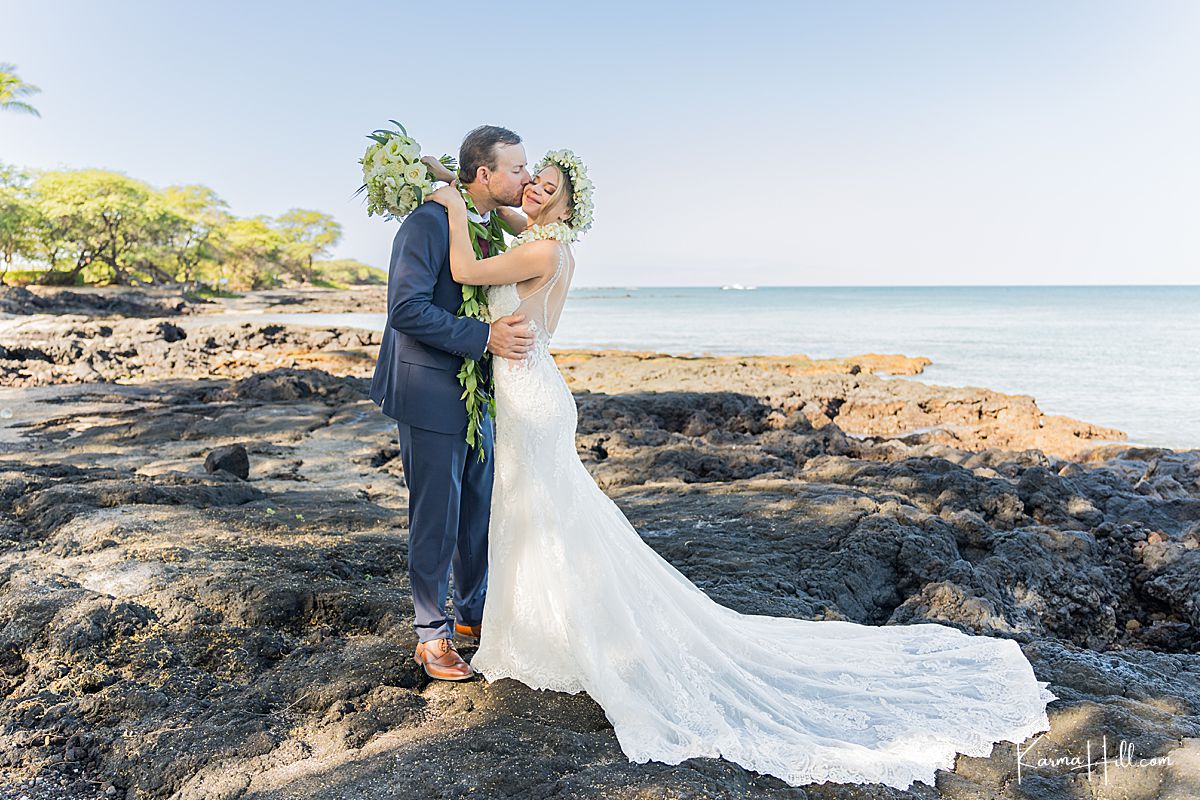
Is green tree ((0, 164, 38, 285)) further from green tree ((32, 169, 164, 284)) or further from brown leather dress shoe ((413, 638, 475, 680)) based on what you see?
brown leather dress shoe ((413, 638, 475, 680))

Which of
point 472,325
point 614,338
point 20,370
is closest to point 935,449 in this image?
point 472,325

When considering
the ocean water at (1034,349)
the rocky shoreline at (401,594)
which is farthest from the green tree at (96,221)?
the rocky shoreline at (401,594)

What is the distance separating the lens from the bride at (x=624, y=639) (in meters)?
3.21

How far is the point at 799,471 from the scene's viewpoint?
845 cm

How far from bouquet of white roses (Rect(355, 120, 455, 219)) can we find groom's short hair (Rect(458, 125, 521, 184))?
20cm

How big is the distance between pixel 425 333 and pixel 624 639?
1560mm

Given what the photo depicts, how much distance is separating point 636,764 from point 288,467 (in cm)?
666

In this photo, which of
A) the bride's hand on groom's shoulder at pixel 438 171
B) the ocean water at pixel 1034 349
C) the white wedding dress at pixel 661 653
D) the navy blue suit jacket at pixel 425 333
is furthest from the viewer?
the ocean water at pixel 1034 349

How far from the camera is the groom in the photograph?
3.51 meters

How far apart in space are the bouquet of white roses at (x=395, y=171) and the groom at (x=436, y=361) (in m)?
0.12

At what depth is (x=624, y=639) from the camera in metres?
3.43

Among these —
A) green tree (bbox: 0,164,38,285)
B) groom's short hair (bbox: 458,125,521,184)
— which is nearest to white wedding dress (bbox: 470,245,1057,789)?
groom's short hair (bbox: 458,125,521,184)

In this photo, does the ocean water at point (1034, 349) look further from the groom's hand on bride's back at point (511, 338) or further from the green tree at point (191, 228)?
the green tree at point (191, 228)

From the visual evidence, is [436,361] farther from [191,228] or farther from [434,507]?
[191,228]
